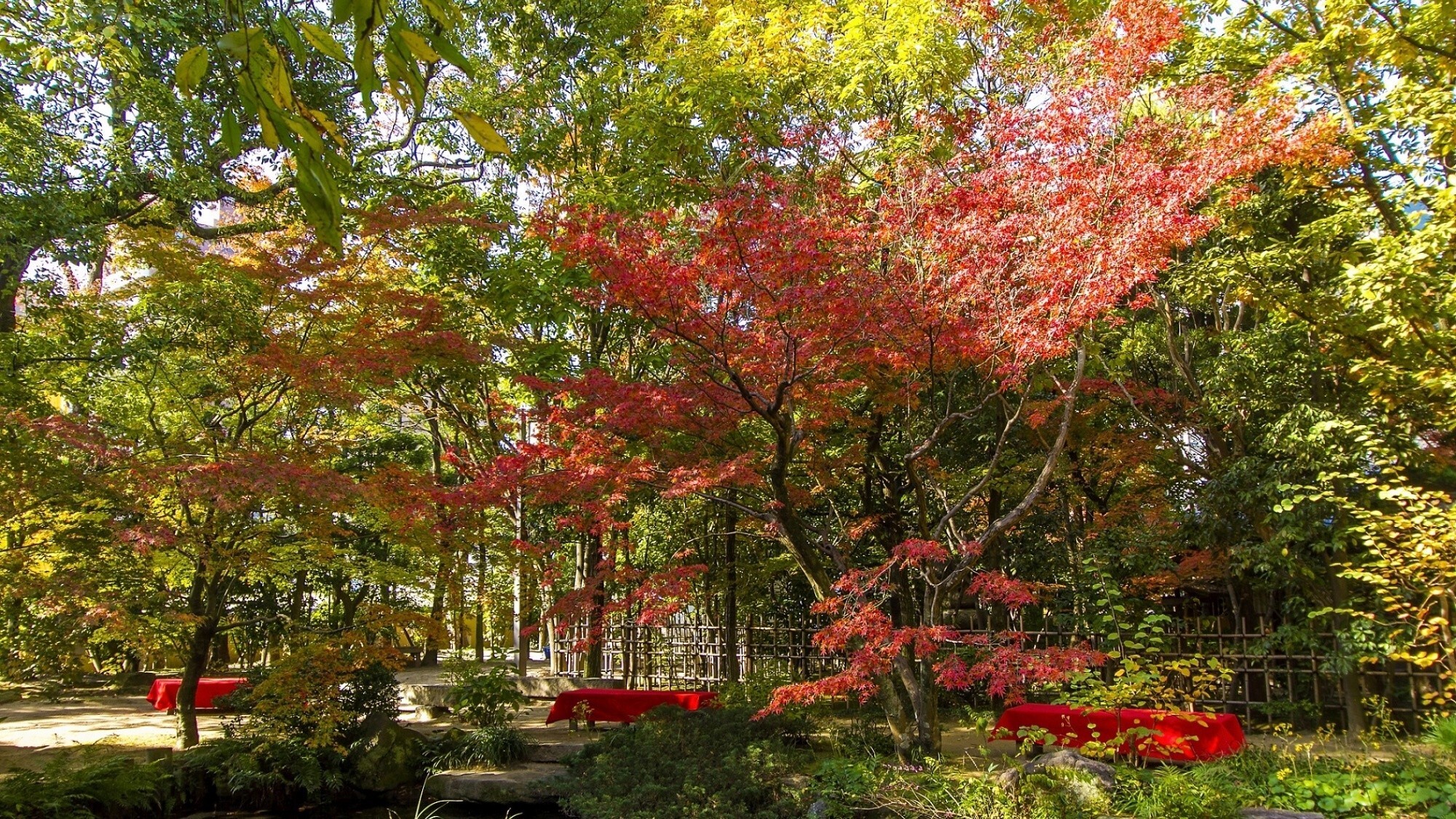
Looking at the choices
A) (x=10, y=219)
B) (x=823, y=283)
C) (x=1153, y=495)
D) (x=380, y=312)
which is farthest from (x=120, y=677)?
(x=1153, y=495)

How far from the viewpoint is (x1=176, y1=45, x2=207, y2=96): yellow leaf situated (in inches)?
46.6

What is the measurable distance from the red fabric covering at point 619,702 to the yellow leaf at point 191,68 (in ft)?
25.6

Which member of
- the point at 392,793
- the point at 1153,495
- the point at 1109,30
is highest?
the point at 1109,30

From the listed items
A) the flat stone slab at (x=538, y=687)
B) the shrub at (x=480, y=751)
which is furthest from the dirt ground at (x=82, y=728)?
the shrub at (x=480, y=751)

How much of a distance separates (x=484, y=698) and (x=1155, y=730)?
581 centimetres

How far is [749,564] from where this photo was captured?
10.3 metres

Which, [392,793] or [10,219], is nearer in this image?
[10,219]

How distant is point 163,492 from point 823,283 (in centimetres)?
565

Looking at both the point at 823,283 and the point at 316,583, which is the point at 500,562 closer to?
the point at 823,283

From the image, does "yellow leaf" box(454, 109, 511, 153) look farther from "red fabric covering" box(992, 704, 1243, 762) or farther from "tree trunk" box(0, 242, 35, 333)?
"tree trunk" box(0, 242, 35, 333)

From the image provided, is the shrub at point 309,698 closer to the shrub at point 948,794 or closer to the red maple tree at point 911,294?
the red maple tree at point 911,294

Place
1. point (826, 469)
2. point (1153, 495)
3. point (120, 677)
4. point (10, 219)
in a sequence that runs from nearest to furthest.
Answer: point (10, 219)
point (826, 469)
point (1153, 495)
point (120, 677)

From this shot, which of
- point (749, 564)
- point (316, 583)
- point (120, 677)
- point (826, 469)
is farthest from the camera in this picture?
point (316, 583)

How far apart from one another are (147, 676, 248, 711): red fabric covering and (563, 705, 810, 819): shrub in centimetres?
564
